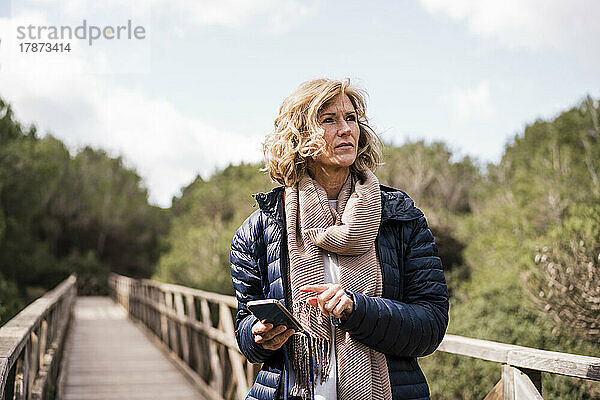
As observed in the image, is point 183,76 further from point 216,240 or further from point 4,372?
point 4,372

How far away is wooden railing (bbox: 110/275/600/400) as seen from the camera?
1.79m

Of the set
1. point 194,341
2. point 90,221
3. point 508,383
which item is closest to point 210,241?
point 194,341

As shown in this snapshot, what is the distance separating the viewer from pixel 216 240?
15.0m

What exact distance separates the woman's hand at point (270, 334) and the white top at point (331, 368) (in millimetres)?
96

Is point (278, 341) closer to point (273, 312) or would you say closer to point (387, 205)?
point (273, 312)

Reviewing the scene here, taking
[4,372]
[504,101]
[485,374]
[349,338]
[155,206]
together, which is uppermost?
[504,101]

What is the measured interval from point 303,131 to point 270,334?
49 cm

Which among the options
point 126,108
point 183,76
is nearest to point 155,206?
point 126,108

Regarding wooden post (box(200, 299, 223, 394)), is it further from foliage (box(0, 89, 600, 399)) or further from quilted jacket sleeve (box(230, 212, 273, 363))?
quilted jacket sleeve (box(230, 212, 273, 363))

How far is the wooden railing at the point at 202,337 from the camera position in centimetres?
429

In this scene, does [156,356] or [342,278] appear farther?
[156,356]

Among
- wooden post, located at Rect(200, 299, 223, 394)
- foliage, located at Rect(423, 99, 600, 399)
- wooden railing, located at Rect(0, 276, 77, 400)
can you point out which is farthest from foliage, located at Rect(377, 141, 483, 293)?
wooden railing, located at Rect(0, 276, 77, 400)

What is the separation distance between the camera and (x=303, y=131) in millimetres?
1545

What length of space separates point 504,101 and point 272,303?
25283 millimetres
